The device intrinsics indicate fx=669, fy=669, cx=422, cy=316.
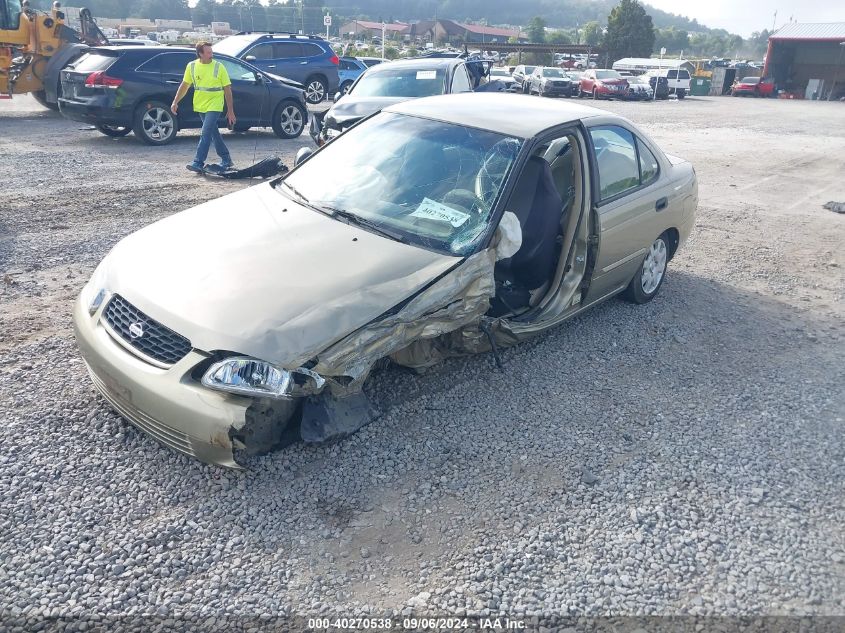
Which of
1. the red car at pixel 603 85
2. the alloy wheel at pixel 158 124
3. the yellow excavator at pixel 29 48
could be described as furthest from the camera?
the red car at pixel 603 85

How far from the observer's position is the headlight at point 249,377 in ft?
9.64

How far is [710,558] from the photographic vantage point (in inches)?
115

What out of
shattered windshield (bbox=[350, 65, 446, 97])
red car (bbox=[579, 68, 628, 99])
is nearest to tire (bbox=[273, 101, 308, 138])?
shattered windshield (bbox=[350, 65, 446, 97])

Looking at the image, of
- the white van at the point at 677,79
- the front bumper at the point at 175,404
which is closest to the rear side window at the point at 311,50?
the front bumper at the point at 175,404

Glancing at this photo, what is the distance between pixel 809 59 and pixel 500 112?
1954 inches

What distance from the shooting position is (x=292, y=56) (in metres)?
16.9

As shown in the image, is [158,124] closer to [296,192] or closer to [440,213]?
[296,192]

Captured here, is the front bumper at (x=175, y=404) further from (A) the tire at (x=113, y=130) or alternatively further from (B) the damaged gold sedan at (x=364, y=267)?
(A) the tire at (x=113, y=130)

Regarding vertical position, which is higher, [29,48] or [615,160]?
[29,48]

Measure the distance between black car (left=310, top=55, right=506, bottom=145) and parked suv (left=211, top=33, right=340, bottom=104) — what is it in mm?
5899

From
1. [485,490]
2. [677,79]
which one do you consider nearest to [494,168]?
[485,490]

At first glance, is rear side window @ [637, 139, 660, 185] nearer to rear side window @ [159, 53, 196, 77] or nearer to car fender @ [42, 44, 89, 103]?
rear side window @ [159, 53, 196, 77]

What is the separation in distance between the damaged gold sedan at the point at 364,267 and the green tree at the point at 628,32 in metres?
56.6

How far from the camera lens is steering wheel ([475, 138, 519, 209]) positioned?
3.96m
